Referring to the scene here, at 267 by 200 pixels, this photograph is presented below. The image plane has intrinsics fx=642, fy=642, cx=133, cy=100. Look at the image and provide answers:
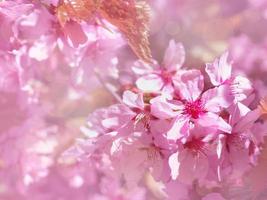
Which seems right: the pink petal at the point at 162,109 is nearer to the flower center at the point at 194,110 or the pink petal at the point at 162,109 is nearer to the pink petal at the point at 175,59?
the flower center at the point at 194,110

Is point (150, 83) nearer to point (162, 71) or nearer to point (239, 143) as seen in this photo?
point (162, 71)

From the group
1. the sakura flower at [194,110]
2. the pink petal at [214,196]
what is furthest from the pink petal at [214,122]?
the pink petal at [214,196]

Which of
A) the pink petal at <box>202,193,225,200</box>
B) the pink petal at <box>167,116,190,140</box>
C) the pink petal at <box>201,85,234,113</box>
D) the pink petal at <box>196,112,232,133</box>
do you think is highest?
the pink petal at <box>201,85,234,113</box>

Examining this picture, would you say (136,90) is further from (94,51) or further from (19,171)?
(19,171)

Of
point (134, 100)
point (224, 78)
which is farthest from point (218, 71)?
point (134, 100)

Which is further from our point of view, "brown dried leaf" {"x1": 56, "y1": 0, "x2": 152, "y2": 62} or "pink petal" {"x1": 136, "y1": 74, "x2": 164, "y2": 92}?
"pink petal" {"x1": 136, "y1": 74, "x2": 164, "y2": 92}

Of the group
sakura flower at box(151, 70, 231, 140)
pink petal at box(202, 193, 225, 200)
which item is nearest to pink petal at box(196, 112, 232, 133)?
sakura flower at box(151, 70, 231, 140)

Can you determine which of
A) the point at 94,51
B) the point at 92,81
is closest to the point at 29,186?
the point at 92,81

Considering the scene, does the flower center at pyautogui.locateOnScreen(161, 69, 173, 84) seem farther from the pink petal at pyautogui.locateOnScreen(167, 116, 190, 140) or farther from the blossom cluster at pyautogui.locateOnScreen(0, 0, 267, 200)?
the pink petal at pyautogui.locateOnScreen(167, 116, 190, 140)
